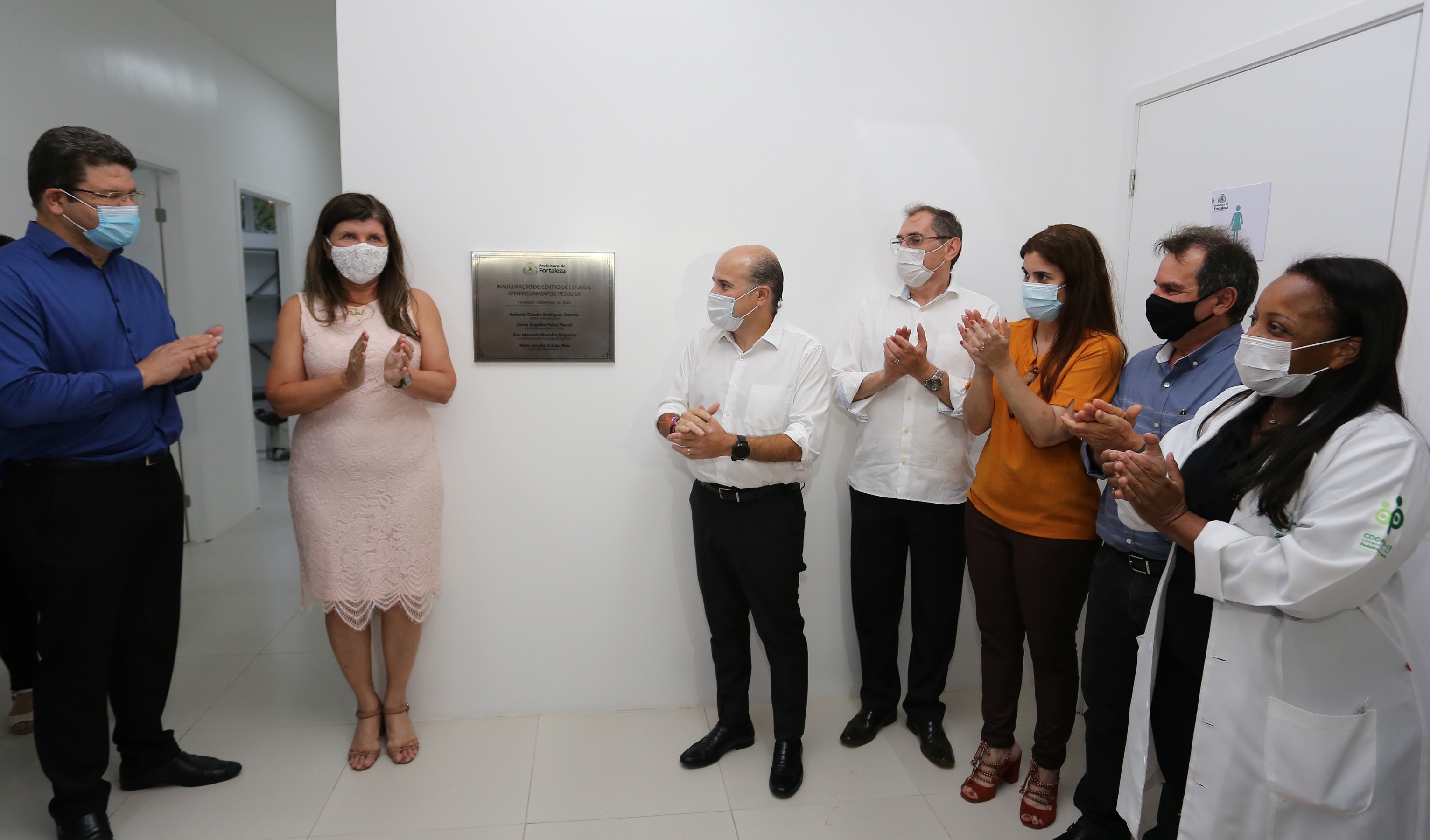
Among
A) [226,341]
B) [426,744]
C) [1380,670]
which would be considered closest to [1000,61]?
[1380,670]

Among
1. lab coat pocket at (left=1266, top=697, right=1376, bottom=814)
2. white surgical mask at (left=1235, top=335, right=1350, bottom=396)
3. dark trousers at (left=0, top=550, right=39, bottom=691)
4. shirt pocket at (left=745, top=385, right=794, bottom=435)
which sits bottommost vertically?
dark trousers at (left=0, top=550, right=39, bottom=691)

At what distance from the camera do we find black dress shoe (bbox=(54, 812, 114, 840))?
2.12m

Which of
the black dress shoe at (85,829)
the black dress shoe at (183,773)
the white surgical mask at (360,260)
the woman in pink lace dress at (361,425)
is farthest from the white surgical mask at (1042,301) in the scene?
the black dress shoe at (85,829)

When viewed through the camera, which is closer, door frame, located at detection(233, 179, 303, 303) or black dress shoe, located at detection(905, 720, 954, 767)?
black dress shoe, located at detection(905, 720, 954, 767)

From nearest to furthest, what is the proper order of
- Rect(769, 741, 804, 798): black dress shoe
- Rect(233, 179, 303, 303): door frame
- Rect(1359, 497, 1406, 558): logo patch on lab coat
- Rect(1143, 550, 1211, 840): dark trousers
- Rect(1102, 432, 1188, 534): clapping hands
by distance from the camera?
Rect(1359, 497, 1406, 558): logo patch on lab coat → Rect(1102, 432, 1188, 534): clapping hands → Rect(1143, 550, 1211, 840): dark trousers → Rect(769, 741, 804, 798): black dress shoe → Rect(233, 179, 303, 303): door frame

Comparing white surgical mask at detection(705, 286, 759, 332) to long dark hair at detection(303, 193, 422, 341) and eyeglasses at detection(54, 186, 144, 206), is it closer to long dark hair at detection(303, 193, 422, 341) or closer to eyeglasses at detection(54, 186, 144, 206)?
long dark hair at detection(303, 193, 422, 341)

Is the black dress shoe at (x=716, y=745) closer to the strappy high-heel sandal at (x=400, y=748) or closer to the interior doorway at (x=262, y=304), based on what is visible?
the strappy high-heel sandal at (x=400, y=748)

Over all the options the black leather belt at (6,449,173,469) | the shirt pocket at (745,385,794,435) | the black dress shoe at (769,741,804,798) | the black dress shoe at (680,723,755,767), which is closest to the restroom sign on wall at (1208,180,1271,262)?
the shirt pocket at (745,385,794,435)

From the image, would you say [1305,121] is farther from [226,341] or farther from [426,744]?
[226,341]

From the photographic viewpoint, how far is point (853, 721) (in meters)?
2.78

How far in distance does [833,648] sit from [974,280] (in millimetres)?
1534

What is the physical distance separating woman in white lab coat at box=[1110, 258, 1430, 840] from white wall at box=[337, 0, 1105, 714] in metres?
1.45

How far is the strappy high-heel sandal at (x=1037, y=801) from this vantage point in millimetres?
2312

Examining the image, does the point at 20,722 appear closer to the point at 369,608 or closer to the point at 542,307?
the point at 369,608
